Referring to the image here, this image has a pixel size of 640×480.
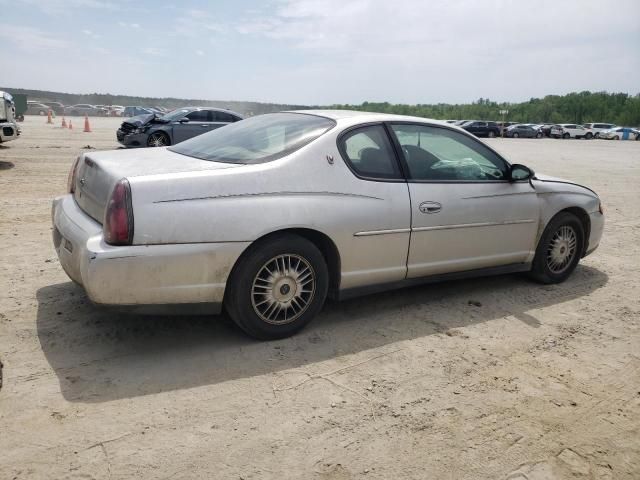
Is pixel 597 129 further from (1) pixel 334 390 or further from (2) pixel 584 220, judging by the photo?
(1) pixel 334 390

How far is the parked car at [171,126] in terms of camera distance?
1555cm

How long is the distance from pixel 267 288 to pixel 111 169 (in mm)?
1235

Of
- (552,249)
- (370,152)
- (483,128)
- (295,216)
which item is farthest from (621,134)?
(295,216)

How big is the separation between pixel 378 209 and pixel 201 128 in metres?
13.2

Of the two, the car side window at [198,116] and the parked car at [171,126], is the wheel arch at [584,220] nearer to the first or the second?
the parked car at [171,126]

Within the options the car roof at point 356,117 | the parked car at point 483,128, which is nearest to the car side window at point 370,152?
the car roof at point 356,117

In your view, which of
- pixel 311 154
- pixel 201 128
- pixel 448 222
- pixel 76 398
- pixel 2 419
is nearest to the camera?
pixel 2 419

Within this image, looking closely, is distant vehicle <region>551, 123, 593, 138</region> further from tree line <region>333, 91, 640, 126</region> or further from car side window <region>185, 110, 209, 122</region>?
car side window <region>185, 110, 209, 122</region>

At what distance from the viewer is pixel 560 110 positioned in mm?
76188

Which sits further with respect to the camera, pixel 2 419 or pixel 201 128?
pixel 201 128

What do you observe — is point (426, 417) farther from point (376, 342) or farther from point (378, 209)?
point (378, 209)

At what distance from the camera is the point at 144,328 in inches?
148

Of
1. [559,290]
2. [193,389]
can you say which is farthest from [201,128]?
[193,389]

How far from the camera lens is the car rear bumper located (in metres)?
3.06
